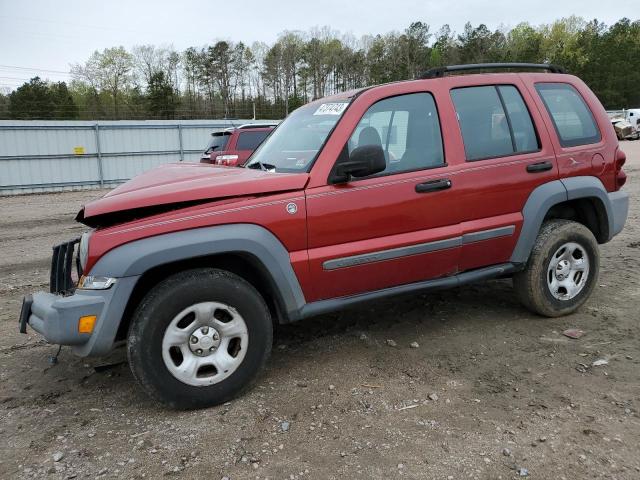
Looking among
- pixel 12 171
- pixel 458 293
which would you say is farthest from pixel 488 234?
pixel 12 171

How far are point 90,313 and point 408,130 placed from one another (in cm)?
248

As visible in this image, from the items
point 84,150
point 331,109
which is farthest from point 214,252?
point 84,150

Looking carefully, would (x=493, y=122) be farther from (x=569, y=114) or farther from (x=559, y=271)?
(x=559, y=271)

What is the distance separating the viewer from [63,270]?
3.50m

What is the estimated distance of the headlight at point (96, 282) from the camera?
9.50 ft

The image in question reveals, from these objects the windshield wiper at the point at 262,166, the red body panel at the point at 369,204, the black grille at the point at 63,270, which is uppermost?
the windshield wiper at the point at 262,166

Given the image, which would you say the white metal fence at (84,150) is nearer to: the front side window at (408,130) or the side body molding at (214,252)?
the front side window at (408,130)

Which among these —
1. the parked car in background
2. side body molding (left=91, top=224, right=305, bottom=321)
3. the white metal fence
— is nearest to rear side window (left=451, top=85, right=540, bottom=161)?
side body molding (left=91, top=224, right=305, bottom=321)

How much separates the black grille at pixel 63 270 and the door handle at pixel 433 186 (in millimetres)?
2396

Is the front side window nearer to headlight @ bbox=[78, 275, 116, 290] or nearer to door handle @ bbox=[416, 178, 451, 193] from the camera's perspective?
door handle @ bbox=[416, 178, 451, 193]

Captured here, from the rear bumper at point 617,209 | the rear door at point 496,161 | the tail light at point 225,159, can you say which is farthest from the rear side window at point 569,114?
the tail light at point 225,159

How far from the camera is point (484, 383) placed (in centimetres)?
338

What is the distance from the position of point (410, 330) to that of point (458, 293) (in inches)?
45.9

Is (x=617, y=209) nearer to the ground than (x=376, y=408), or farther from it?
farther from it
